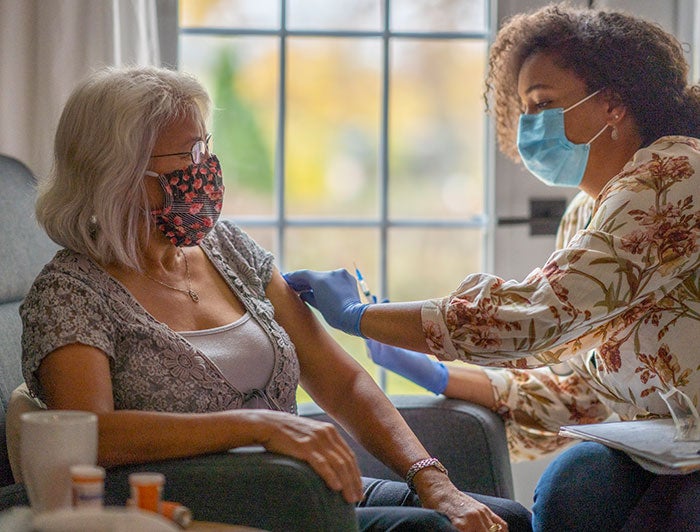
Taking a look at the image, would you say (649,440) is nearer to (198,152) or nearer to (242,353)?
(242,353)

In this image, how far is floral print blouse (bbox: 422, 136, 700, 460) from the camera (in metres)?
1.64

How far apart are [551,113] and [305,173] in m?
0.89

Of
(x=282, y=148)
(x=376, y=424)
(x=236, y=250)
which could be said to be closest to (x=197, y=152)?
(x=236, y=250)

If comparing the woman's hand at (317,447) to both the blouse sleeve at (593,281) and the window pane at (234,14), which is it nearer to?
the blouse sleeve at (593,281)

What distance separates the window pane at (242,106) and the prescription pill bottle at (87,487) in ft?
5.23

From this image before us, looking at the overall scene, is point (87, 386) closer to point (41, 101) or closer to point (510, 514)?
point (510, 514)

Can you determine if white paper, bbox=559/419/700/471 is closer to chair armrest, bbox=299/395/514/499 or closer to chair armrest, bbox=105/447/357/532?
chair armrest, bbox=299/395/514/499

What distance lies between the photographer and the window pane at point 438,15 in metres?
2.58

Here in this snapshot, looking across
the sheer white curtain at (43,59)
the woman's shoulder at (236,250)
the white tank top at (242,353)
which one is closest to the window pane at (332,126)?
the sheer white curtain at (43,59)

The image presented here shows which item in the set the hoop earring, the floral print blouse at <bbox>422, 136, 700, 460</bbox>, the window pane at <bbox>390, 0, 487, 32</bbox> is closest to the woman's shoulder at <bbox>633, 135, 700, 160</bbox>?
the floral print blouse at <bbox>422, 136, 700, 460</bbox>

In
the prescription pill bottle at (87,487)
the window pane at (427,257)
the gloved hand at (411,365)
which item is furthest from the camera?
the window pane at (427,257)

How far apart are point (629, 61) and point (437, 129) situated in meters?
0.84

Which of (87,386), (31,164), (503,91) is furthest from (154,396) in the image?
(503,91)

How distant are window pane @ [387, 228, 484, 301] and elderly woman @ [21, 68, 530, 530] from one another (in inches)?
30.7
